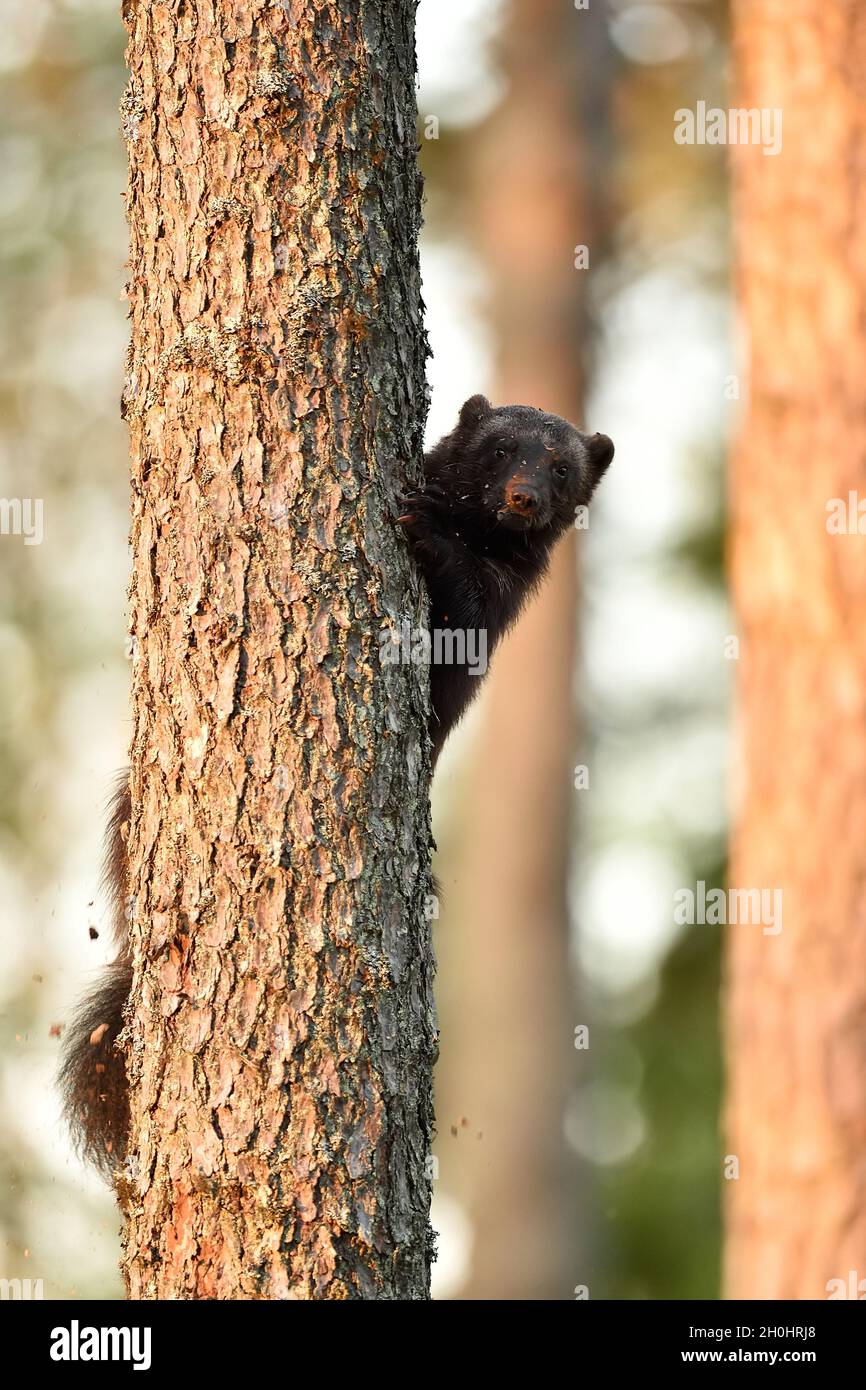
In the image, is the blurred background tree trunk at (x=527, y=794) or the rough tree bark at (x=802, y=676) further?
the blurred background tree trunk at (x=527, y=794)

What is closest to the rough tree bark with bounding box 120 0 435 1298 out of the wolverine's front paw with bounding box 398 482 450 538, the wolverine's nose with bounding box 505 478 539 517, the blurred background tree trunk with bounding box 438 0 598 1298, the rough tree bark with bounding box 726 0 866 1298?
the wolverine's front paw with bounding box 398 482 450 538

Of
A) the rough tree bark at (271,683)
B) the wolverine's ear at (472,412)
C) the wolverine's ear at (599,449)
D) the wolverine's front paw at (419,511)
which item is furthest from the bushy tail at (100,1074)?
the wolverine's ear at (599,449)

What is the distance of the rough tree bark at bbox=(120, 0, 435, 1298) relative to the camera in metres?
2.98

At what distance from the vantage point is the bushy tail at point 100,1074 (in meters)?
4.29

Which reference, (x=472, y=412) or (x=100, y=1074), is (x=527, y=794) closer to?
(x=472, y=412)

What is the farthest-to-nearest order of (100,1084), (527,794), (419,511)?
1. (527,794)
2. (100,1084)
3. (419,511)

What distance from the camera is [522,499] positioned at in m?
5.04

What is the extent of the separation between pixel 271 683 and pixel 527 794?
24.2 feet

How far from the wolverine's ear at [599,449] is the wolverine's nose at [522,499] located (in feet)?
4.98

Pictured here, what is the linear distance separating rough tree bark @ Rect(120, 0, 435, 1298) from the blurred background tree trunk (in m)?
7.00

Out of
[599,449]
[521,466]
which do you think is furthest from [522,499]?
[599,449]

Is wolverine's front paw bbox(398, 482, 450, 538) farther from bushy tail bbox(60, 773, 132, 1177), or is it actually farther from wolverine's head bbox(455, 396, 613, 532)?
bushy tail bbox(60, 773, 132, 1177)

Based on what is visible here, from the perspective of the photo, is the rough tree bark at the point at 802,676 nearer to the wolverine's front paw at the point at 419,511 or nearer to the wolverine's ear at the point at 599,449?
the wolverine's ear at the point at 599,449

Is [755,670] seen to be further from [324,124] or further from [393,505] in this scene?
[324,124]
